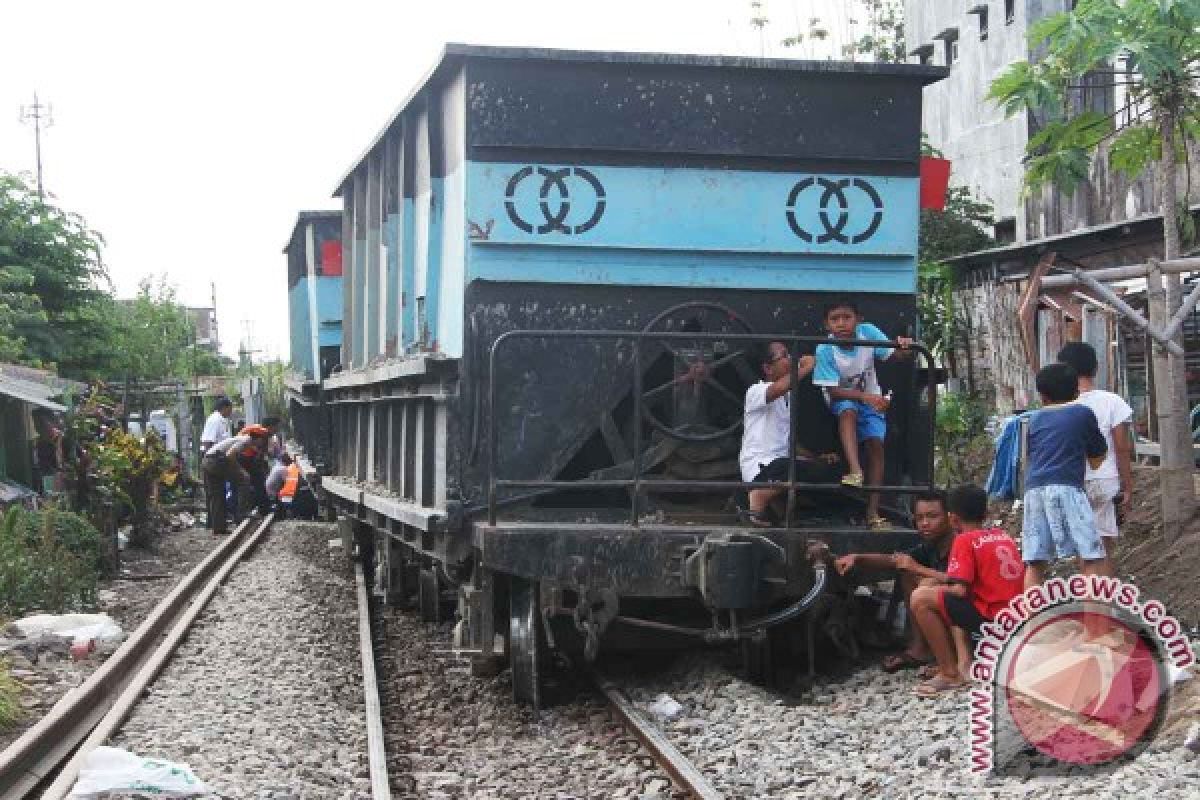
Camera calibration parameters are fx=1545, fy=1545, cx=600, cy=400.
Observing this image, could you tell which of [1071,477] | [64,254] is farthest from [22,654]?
[64,254]

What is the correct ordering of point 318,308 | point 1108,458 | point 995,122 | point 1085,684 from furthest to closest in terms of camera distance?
point 995,122
point 318,308
point 1108,458
point 1085,684

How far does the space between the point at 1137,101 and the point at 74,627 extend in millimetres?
8260

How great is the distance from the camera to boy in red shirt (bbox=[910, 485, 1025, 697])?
721 centimetres

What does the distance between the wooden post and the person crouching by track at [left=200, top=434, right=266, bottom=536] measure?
519 inches

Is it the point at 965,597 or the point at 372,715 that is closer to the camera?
the point at 965,597

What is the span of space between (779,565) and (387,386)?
12.7 ft

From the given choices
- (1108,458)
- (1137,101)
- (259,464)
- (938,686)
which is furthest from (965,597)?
(259,464)

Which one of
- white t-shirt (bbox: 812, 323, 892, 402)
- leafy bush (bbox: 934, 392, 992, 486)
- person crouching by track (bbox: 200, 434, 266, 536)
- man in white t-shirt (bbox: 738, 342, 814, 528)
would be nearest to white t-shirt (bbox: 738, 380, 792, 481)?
man in white t-shirt (bbox: 738, 342, 814, 528)

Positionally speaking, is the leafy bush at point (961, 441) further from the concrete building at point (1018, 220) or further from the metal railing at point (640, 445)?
the metal railing at point (640, 445)

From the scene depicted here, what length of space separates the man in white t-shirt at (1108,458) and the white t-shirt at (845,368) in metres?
1.10

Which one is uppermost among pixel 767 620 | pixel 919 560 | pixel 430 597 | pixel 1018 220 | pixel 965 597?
pixel 1018 220

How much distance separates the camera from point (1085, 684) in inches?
249

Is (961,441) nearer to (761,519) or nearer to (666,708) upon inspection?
(761,519)

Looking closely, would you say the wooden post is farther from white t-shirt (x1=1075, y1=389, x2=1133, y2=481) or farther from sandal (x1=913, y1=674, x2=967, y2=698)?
sandal (x1=913, y1=674, x2=967, y2=698)
